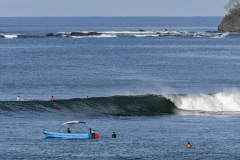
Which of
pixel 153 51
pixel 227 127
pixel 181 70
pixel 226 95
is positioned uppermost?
pixel 153 51

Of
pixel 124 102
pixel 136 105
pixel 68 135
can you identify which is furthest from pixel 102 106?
pixel 68 135

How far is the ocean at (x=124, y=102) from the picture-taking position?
162ft

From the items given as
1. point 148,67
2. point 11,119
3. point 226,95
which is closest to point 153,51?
point 148,67

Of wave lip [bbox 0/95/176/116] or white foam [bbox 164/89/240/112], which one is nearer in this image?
wave lip [bbox 0/95/176/116]

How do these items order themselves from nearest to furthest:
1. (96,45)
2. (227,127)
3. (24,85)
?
(227,127)
(24,85)
(96,45)

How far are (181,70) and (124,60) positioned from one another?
67.0 feet

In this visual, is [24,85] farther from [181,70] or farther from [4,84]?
[181,70]

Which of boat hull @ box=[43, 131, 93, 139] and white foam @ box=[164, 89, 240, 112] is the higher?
white foam @ box=[164, 89, 240, 112]

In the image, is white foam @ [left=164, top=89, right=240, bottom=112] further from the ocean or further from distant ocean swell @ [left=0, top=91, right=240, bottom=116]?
the ocean

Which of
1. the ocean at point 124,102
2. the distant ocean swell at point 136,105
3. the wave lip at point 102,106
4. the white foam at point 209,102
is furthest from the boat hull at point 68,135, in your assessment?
the white foam at point 209,102

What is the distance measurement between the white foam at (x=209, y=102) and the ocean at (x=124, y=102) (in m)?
0.13

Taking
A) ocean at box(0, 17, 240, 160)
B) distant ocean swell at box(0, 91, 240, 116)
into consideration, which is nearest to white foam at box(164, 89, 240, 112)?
distant ocean swell at box(0, 91, 240, 116)

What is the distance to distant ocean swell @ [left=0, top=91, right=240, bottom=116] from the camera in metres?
67.9

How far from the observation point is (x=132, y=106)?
72125 mm
